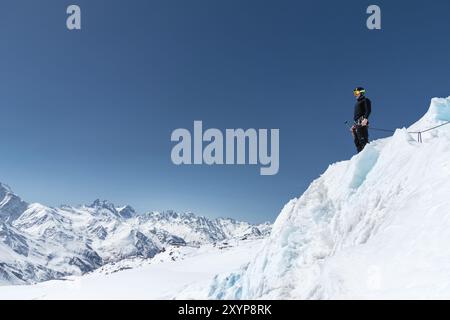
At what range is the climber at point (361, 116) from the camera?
19.6 m

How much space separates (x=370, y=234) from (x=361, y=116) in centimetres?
835

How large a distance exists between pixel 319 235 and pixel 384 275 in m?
7.23

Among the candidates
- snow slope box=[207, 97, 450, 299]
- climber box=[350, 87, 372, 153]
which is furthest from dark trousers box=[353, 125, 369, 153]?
snow slope box=[207, 97, 450, 299]

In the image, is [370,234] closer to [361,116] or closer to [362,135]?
[362,135]

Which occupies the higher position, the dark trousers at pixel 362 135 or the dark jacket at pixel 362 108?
the dark jacket at pixel 362 108

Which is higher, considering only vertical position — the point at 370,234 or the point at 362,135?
the point at 362,135

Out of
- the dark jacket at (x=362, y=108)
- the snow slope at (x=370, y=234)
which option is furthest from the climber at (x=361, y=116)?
the snow slope at (x=370, y=234)

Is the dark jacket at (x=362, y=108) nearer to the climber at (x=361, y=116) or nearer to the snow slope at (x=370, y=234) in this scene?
the climber at (x=361, y=116)

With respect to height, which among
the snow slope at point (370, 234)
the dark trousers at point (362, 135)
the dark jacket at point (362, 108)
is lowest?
the snow slope at point (370, 234)

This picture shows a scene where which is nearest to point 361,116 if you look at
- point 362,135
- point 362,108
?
point 362,108

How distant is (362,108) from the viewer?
19781mm

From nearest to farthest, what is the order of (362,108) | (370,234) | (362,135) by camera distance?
(370,234)
(362,108)
(362,135)

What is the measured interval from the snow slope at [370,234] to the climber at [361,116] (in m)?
0.95
